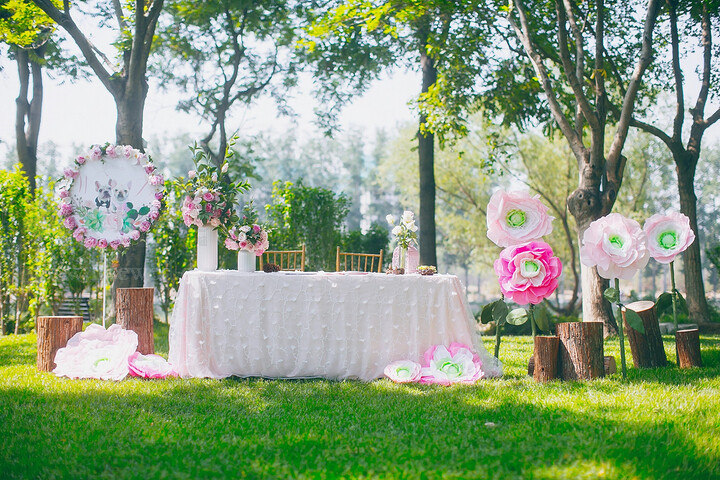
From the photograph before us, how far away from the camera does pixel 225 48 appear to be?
12.5m

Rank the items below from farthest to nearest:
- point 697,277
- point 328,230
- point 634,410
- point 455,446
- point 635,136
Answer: point 635,136
point 328,230
point 697,277
point 634,410
point 455,446

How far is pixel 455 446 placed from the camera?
299 cm

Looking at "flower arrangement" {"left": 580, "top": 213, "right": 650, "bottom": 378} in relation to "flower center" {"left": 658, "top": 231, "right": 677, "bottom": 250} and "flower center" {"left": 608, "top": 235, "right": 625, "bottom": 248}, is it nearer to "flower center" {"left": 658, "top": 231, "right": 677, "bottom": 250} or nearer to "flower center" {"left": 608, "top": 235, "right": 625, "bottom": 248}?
"flower center" {"left": 608, "top": 235, "right": 625, "bottom": 248}

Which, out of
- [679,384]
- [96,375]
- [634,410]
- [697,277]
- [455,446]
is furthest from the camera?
[697,277]

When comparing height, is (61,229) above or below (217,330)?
above

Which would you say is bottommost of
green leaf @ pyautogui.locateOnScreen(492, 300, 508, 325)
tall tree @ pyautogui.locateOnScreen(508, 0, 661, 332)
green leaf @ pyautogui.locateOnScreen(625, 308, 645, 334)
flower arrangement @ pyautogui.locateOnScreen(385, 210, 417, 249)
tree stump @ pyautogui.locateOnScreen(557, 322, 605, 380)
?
tree stump @ pyautogui.locateOnScreen(557, 322, 605, 380)

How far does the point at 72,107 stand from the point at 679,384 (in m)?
29.2

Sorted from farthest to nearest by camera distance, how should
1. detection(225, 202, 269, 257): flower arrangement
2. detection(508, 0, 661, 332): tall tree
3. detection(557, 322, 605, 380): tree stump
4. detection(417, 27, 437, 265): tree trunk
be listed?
detection(417, 27, 437, 265): tree trunk
detection(508, 0, 661, 332): tall tree
detection(225, 202, 269, 257): flower arrangement
detection(557, 322, 605, 380): tree stump

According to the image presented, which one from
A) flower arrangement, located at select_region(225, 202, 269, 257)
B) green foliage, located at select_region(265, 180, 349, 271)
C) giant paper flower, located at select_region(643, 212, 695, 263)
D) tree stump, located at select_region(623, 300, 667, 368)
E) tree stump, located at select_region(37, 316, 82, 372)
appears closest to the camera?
giant paper flower, located at select_region(643, 212, 695, 263)

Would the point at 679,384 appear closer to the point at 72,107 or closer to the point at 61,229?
the point at 61,229

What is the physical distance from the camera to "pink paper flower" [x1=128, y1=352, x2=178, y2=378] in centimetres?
477

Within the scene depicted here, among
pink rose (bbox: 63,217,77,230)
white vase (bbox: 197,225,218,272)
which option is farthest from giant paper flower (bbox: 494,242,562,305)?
pink rose (bbox: 63,217,77,230)

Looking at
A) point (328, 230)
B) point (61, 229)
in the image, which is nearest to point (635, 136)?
point (328, 230)

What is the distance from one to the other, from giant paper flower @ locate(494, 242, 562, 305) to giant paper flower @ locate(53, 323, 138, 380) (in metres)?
3.10
